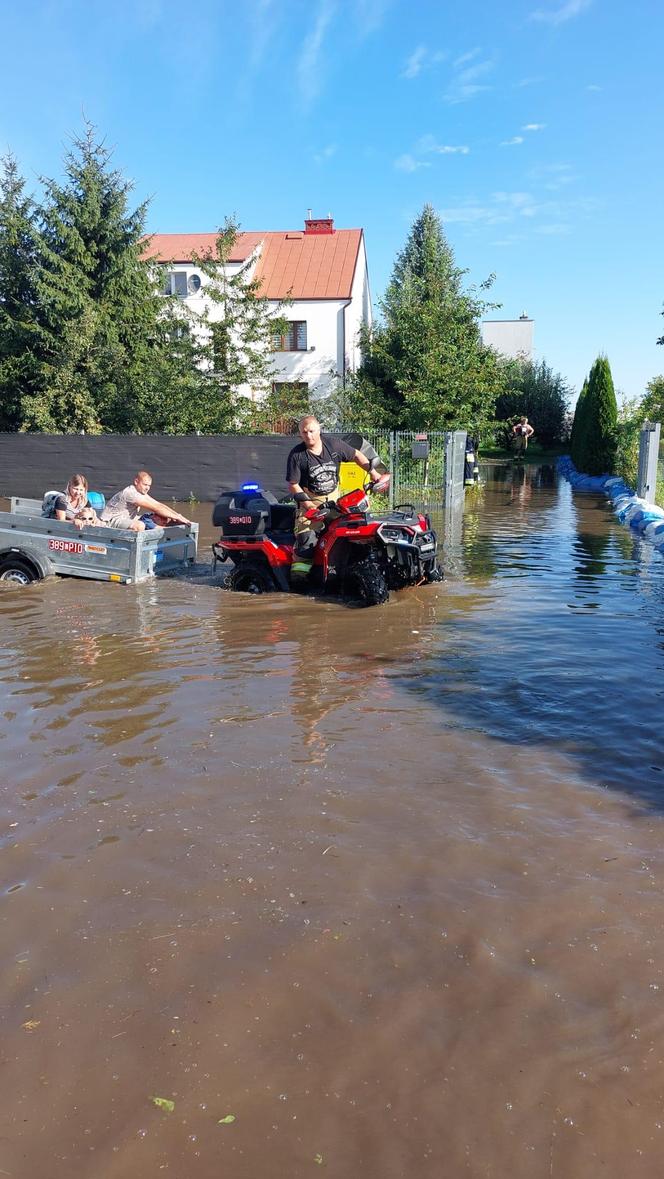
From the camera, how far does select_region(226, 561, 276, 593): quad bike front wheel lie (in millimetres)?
9516

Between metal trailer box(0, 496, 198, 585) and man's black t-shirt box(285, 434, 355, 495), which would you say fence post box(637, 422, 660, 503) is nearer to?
man's black t-shirt box(285, 434, 355, 495)

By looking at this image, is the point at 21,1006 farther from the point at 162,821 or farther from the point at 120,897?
the point at 162,821

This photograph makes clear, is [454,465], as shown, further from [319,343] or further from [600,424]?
[319,343]

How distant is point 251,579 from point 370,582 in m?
1.62

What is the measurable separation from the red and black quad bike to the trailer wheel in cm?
219

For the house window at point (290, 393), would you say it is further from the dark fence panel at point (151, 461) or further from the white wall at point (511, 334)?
the white wall at point (511, 334)

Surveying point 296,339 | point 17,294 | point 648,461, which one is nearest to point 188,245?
point 296,339

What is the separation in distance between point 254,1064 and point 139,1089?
0.33 meters

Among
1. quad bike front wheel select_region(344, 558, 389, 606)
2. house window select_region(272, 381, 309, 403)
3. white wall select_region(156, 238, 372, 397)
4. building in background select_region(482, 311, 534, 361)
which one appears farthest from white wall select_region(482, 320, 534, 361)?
quad bike front wheel select_region(344, 558, 389, 606)

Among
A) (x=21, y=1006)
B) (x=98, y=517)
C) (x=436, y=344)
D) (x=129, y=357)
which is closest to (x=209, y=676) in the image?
(x=21, y=1006)

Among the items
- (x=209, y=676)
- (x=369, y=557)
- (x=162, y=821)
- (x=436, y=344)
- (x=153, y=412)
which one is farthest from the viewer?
(x=153, y=412)

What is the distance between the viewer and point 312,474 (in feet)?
28.7

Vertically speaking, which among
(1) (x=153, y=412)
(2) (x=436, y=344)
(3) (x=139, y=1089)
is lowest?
(3) (x=139, y=1089)

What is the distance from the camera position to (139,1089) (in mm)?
2492
